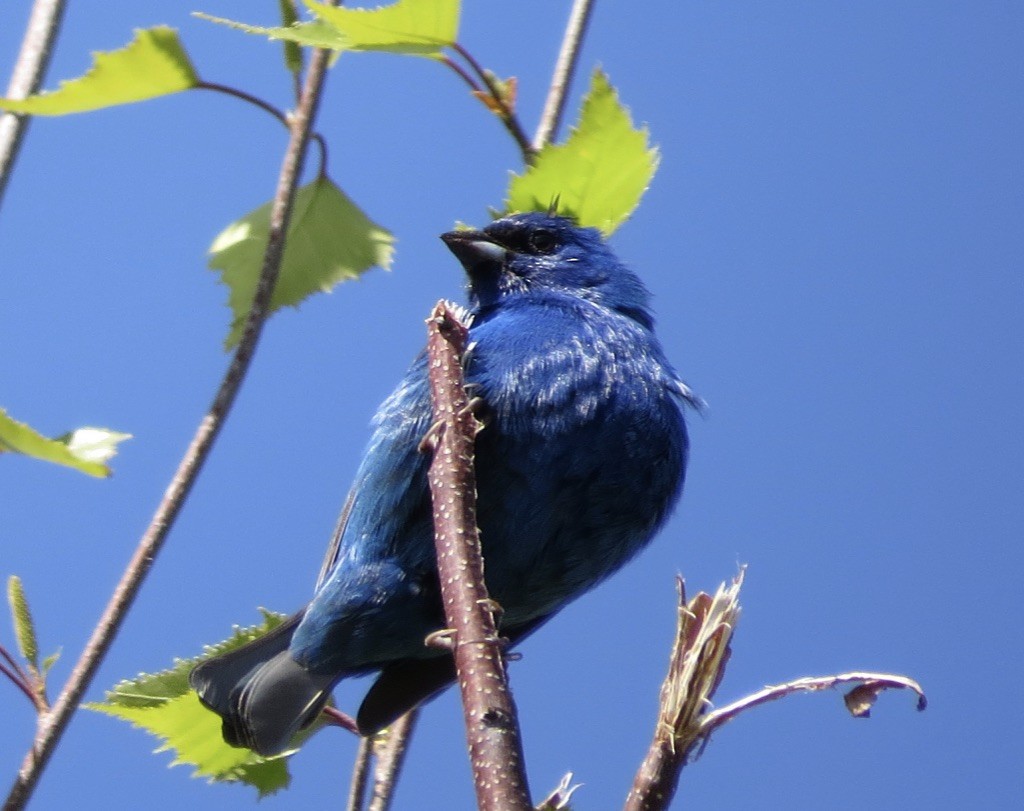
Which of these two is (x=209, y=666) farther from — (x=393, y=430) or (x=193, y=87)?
(x=193, y=87)

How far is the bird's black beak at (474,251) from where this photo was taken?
3.82 metres

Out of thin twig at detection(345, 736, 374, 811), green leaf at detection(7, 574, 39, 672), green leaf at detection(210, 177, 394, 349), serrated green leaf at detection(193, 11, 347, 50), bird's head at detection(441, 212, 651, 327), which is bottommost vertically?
thin twig at detection(345, 736, 374, 811)

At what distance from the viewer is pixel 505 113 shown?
9.95 ft

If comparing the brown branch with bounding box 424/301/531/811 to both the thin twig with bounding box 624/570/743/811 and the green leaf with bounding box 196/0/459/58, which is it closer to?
the thin twig with bounding box 624/570/743/811

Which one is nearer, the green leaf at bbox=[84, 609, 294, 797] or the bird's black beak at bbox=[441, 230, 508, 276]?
the green leaf at bbox=[84, 609, 294, 797]

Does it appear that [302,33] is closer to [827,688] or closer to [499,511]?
[499,511]

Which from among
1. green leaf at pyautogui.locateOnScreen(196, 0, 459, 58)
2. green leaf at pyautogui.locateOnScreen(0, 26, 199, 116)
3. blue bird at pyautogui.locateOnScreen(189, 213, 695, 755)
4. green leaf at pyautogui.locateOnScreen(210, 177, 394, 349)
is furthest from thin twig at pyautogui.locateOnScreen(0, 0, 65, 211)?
blue bird at pyautogui.locateOnScreen(189, 213, 695, 755)

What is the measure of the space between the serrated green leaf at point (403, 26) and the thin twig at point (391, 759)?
4.36ft

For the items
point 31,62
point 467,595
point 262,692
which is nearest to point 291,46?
point 31,62

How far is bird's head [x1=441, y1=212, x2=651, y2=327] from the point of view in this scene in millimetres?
3799

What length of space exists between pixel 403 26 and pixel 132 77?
1.78ft

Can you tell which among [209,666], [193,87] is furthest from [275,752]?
[193,87]

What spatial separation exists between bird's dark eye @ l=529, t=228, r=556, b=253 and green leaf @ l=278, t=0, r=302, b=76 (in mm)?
1169

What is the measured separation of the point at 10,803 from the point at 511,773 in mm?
1108
